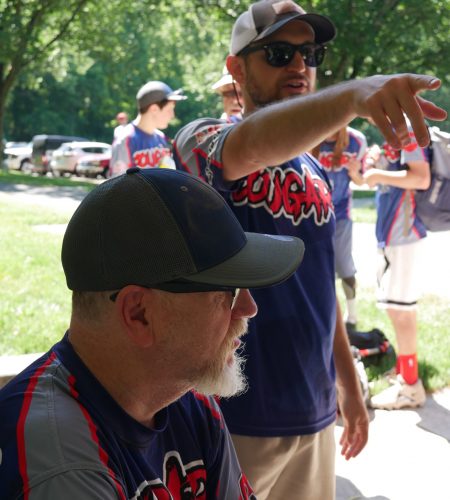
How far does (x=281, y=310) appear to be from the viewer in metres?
2.38

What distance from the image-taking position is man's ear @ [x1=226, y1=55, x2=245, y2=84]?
2.61 m

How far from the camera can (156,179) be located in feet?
5.11

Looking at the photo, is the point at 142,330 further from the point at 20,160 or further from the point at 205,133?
the point at 20,160

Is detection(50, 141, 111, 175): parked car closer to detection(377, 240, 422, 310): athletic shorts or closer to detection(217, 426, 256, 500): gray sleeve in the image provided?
detection(377, 240, 422, 310): athletic shorts

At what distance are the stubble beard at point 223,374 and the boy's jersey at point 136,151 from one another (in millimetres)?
5459

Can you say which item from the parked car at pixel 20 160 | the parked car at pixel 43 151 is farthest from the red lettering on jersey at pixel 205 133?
the parked car at pixel 20 160

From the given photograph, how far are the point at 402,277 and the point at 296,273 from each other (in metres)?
2.92

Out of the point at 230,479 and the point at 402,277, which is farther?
the point at 402,277

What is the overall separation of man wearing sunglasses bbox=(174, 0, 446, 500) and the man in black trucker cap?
55 centimetres

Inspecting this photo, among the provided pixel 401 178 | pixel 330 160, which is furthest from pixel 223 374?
pixel 330 160

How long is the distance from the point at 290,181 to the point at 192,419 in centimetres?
95

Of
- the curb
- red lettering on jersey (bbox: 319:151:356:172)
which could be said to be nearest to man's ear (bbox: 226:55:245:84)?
the curb

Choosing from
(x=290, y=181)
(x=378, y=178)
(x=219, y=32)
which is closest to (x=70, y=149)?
(x=219, y=32)

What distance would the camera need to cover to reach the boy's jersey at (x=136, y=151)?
23.4 ft
